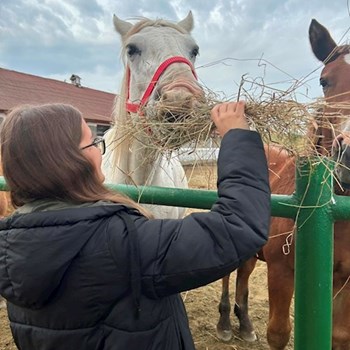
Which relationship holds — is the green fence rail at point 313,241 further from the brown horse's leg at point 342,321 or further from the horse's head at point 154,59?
the brown horse's leg at point 342,321

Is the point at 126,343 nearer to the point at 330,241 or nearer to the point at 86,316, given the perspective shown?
the point at 86,316

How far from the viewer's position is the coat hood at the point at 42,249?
0.91 m

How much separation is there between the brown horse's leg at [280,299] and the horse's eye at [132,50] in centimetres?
144

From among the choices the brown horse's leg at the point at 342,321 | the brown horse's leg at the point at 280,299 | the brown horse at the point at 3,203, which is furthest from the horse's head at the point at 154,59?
the brown horse at the point at 3,203

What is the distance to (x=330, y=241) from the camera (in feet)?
3.63

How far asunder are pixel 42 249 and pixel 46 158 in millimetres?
229

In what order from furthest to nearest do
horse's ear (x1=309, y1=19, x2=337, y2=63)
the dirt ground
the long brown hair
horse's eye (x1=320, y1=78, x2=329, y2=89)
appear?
the dirt ground → horse's ear (x1=309, y1=19, x2=337, y2=63) → horse's eye (x1=320, y1=78, x2=329, y2=89) → the long brown hair

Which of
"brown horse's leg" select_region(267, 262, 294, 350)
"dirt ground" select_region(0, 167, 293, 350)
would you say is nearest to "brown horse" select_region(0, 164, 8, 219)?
"dirt ground" select_region(0, 167, 293, 350)

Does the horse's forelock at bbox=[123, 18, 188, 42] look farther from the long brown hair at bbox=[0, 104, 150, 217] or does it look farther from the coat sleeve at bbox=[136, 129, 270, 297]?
the coat sleeve at bbox=[136, 129, 270, 297]

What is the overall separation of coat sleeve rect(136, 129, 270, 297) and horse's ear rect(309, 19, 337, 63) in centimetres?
205

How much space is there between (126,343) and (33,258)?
11.7 inches

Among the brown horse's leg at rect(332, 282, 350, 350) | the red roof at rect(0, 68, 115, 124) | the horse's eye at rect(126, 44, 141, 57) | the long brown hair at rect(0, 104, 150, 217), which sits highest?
the red roof at rect(0, 68, 115, 124)

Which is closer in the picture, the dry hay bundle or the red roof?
the dry hay bundle

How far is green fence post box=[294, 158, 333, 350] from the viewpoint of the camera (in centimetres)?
109
